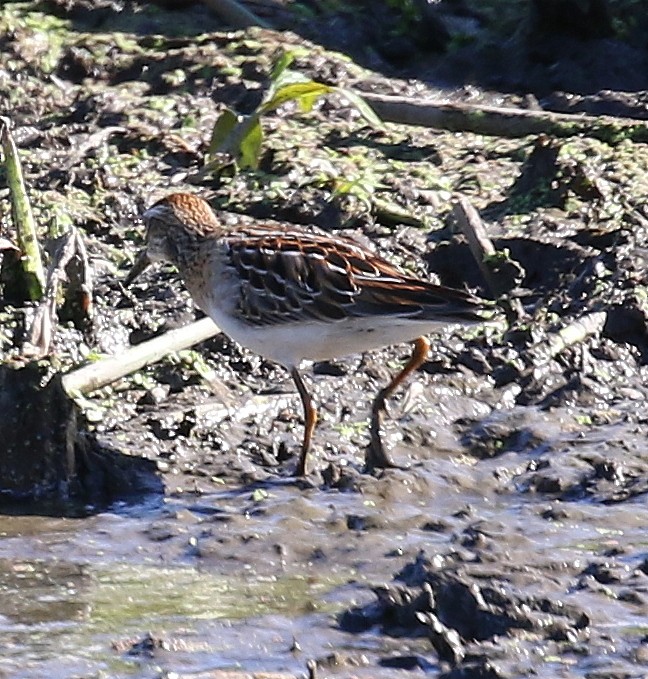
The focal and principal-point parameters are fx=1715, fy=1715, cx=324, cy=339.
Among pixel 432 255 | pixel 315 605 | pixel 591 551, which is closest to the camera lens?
pixel 315 605

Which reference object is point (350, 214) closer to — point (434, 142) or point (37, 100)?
point (434, 142)

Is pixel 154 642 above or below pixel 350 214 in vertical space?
below

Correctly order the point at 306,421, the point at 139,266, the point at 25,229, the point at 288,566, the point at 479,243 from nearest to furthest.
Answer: the point at 288,566 < the point at 306,421 < the point at 25,229 < the point at 139,266 < the point at 479,243

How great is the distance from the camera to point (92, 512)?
6.81m

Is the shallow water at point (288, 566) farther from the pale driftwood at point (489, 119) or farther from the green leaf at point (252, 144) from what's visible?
the pale driftwood at point (489, 119)

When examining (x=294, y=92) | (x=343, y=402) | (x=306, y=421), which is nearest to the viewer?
(x=306, y=421)

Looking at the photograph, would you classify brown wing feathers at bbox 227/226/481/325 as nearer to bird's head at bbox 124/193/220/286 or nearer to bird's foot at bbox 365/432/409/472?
bird's head at bbox 124/193/220/286

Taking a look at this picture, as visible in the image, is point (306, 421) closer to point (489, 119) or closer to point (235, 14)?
point (489, 119)

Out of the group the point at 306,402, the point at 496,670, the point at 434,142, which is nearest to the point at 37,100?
the point at 434,142

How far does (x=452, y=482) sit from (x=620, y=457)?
74 centimetres

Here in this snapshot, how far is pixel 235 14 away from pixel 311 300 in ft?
15.3

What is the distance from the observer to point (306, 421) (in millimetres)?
7086

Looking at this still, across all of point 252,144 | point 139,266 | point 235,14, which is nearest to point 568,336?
point 139,266

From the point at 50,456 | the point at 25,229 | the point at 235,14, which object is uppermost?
the point at 235,14
